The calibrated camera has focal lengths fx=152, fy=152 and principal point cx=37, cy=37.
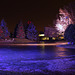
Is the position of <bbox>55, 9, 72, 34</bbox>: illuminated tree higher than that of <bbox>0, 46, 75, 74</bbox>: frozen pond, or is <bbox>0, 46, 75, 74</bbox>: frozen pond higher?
<bbox>55, 9, 72, 34</bbox>: illuminated tree

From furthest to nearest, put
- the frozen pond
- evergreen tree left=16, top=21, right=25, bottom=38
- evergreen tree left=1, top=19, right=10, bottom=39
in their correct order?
1. evergreen tree left=16, top=21, right=25, bottom=38
2. evergreen tree left=1, top=19, right=10, bottom=39
3. the frozen pond

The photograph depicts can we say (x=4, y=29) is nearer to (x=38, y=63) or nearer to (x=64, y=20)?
(x=64, y=20)

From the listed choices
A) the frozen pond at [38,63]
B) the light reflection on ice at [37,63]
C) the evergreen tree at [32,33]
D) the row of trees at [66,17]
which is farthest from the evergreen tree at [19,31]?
the light reflection on ice at [37,63]

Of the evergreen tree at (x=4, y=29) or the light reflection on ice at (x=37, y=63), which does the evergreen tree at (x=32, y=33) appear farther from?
the light reflection on ice at (x=37, y=63)

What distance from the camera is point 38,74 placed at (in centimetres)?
707

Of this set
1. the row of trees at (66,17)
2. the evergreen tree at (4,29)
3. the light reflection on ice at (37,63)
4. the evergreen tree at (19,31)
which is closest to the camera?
the light reflection on ice at (37,63)

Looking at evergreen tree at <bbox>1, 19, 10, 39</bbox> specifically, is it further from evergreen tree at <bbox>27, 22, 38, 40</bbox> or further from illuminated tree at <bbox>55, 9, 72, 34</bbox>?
illuminated tree at <bbox>55, 9, 72, 34</bbox>

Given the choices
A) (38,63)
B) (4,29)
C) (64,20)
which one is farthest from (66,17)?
(4,29)

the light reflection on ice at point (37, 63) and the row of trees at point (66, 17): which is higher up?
the row of trees at point (66, 17)

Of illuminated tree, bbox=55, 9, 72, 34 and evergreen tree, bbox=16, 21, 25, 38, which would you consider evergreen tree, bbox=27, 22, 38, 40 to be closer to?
evergreen tree, bbox=16, 21, 25, 38

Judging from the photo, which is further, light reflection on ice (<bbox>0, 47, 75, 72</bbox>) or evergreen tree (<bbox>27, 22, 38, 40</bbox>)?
evergreen tree (<bbox>27, 22, 38, 40</bbox>)

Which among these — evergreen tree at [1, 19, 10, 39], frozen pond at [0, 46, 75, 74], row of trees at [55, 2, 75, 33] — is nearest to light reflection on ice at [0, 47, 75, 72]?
frozen pond at [0, 46, 75, 74]

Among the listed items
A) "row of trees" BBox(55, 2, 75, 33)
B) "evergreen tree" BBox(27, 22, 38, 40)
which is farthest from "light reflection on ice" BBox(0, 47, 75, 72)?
"evergreen tree" BBox(27, 22, 38, 40)

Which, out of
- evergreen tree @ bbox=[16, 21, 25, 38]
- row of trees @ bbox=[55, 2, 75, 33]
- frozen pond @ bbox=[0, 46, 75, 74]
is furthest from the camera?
evergreen tree @ bbox=[16, 21, 25, 38]
